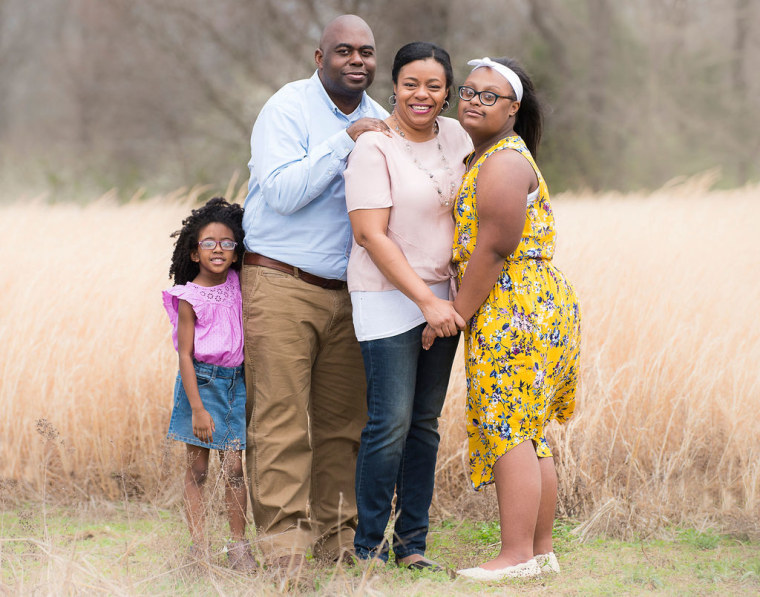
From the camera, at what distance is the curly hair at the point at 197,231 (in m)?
3.41

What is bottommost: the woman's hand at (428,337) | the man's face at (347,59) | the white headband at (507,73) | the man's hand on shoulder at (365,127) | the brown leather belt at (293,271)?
the woman's hand at (428,337)

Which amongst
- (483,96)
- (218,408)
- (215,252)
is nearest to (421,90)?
(483,96)

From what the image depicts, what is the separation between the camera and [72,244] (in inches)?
246

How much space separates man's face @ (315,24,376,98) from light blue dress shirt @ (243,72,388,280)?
82mm

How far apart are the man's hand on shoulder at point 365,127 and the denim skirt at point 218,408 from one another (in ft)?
3.33

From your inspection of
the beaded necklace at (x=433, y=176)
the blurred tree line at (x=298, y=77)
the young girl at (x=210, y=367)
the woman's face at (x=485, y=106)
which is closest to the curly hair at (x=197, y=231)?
the young girl at (x=210, y=367)

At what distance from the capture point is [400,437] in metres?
3.16

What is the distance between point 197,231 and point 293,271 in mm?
419

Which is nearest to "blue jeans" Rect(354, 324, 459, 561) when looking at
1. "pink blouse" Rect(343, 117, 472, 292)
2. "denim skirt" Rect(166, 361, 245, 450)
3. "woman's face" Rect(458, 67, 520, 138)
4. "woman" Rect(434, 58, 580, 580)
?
"woman" Rect(434, 58, 580, 580)

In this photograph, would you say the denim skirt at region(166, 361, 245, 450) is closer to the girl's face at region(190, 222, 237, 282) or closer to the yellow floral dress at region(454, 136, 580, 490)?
the girl's face at region(190, 222, 237, 282)

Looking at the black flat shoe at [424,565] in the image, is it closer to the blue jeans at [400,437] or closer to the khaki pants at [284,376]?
the blue jeans at [400,437]

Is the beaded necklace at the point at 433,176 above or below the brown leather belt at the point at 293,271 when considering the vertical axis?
above

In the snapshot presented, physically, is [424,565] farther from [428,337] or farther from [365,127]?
[365,127]

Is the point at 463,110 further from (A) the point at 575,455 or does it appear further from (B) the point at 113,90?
(B) the point at 113,90
